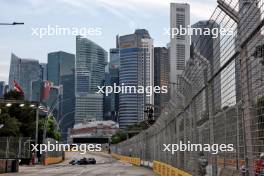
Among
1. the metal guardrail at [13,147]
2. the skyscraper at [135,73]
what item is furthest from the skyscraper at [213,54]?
the skyscraper at [135,73]

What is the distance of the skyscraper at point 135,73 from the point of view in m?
103

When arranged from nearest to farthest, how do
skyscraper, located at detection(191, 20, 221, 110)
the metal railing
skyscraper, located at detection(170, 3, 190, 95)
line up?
the metal railing
skyscraper, located at detection(191, 20, 221, 110)
skyscraper, located at detection(170, 3, 190, 95)

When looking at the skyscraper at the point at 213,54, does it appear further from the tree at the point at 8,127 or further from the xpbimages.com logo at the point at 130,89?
the tree at the point at 8,127

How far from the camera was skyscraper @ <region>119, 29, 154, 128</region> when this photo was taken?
10333 centimetres

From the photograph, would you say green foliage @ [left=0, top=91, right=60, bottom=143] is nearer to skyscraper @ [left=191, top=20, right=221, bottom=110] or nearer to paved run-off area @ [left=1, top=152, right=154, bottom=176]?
paved run-off area @ [left=1, top=152, right=154, bottom=176]

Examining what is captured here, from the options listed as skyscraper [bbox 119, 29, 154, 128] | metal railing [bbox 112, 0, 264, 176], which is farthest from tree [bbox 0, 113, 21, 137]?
metal railing [bbox 112, 0, 264, 176]

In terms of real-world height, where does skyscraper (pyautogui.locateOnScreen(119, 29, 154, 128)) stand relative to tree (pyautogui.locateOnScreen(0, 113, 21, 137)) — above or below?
above

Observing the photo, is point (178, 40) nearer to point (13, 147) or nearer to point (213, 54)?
point (13, 147)

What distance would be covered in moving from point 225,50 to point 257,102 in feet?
5.44

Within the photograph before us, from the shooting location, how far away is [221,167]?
348 inches

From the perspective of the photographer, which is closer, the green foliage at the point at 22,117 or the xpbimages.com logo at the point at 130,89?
the xpbimages.com logo at the point at 130,89

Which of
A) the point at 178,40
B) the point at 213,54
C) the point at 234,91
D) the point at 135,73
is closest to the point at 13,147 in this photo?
the point at 178,40

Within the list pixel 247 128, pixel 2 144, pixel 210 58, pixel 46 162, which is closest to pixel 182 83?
pixel 210 58

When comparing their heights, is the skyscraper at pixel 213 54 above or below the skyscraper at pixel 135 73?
below
